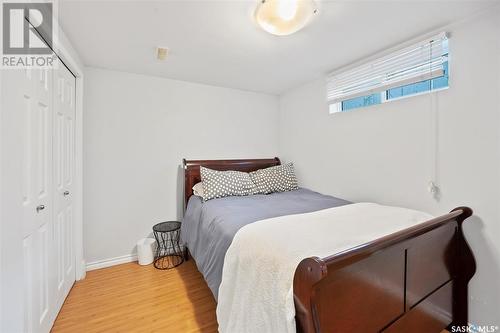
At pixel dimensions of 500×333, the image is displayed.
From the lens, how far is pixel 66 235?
6.35ft

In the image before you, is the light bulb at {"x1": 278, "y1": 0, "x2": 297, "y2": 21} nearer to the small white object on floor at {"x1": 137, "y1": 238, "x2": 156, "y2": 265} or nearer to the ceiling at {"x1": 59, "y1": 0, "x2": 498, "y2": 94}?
the ceiling at {"x1": 59, "y1": 0, "x2": 498, "y2": 94}

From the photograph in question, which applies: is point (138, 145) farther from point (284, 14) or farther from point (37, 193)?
point (284, 14)

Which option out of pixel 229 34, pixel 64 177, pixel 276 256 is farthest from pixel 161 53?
pixel 276 256

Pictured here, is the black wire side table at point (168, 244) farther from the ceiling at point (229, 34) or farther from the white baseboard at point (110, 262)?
the ceiling at point (229, 34)

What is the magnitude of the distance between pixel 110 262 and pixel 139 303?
35.7 inches

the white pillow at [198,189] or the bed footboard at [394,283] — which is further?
the white pillow at [198,189]

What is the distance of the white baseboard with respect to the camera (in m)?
2.43

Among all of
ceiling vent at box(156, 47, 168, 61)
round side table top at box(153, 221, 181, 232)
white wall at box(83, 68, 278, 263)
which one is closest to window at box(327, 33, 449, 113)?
white wall at box(83, 68, 278, 263)

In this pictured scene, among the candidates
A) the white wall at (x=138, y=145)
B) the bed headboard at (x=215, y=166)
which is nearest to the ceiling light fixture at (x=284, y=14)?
the white wall at (x=138, y=145)

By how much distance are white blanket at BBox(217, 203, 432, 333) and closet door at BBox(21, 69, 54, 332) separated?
1.10 m

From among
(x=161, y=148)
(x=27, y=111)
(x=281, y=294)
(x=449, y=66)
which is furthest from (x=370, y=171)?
(x=27, y=111)

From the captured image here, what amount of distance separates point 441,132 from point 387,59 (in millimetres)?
814

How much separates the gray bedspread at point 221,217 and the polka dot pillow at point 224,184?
119mm

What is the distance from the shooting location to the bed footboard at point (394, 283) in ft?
2.85
